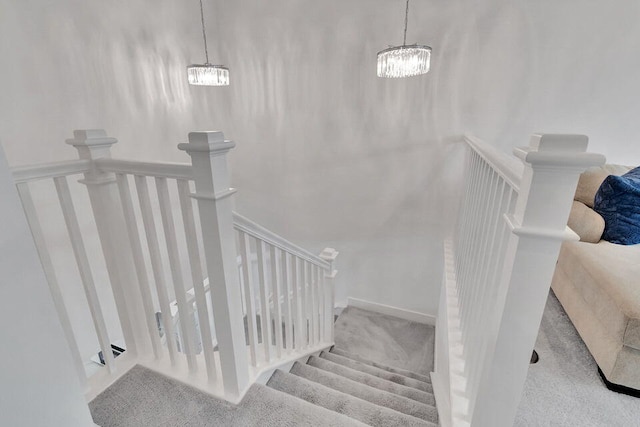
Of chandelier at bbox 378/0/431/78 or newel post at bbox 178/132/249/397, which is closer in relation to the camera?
newel post at bbox 178/132/249/397

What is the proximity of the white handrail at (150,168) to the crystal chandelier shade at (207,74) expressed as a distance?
1617mm

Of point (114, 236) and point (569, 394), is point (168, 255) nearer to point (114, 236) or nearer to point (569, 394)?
point (114, 236)

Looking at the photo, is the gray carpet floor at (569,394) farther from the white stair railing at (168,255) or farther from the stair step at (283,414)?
the white stair railing at (168,255)

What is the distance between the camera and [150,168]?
116cm

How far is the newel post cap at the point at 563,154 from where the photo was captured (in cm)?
62

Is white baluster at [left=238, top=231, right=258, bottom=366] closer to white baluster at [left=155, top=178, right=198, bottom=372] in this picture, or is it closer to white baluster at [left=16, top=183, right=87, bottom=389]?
white baluster at [left=155, top=178, right=198, bottom=372]

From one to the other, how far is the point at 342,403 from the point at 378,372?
3.32 feet

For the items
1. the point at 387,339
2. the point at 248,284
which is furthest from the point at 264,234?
the point at 387,339

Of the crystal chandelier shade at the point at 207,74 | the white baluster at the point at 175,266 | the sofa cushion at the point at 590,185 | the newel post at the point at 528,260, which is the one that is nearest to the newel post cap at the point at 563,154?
the newel post at the point at 528,260

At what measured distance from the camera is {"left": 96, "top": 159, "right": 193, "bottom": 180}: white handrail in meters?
1.10

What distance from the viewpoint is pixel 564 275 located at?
2.02 metres

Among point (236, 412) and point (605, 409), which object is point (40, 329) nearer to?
point (236, 412)

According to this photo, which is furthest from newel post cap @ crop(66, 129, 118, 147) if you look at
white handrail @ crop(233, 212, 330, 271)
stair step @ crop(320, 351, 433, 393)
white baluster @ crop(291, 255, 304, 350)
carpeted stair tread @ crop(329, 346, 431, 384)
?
carpeted stair tread @ crop(329, 346, 431, 384)

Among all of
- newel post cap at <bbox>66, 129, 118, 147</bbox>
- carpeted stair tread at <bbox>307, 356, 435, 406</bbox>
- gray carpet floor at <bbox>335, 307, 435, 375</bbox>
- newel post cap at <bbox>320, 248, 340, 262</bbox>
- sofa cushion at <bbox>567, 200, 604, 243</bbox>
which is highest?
newel post cap at <bbox>66, 129, 118, 147</bbox>
